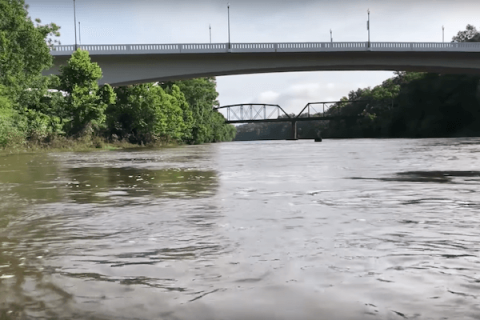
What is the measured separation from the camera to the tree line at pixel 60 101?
3916 cm

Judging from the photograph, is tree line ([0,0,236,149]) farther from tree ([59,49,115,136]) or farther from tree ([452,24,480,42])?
tree ([452,24,480,42])

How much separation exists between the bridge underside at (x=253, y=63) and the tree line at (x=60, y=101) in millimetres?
3501

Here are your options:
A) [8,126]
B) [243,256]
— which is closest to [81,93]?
[8,126]

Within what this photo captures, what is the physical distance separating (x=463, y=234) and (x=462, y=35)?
4276 inches

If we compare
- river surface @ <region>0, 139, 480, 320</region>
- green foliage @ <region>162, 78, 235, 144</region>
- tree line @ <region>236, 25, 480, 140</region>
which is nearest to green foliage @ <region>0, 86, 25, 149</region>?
river surface @ <region>0, 139, 480, 320</region>

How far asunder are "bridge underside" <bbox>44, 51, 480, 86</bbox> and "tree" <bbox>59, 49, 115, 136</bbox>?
560cm

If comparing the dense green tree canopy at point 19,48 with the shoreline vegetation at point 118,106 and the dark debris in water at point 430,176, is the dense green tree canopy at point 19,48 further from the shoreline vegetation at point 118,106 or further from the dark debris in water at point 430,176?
the dark debris in water at point 430,176

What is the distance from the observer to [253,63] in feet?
193

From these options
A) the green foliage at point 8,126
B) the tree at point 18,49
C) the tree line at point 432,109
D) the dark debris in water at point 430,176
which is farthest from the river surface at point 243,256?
the tree line at point 432,109

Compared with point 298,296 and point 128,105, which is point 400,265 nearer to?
point 298,296

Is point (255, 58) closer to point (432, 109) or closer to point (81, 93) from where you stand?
point (81, 93)

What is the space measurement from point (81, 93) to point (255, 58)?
1815cm

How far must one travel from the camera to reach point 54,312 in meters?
3.25

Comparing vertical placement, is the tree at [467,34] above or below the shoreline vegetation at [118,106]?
above
